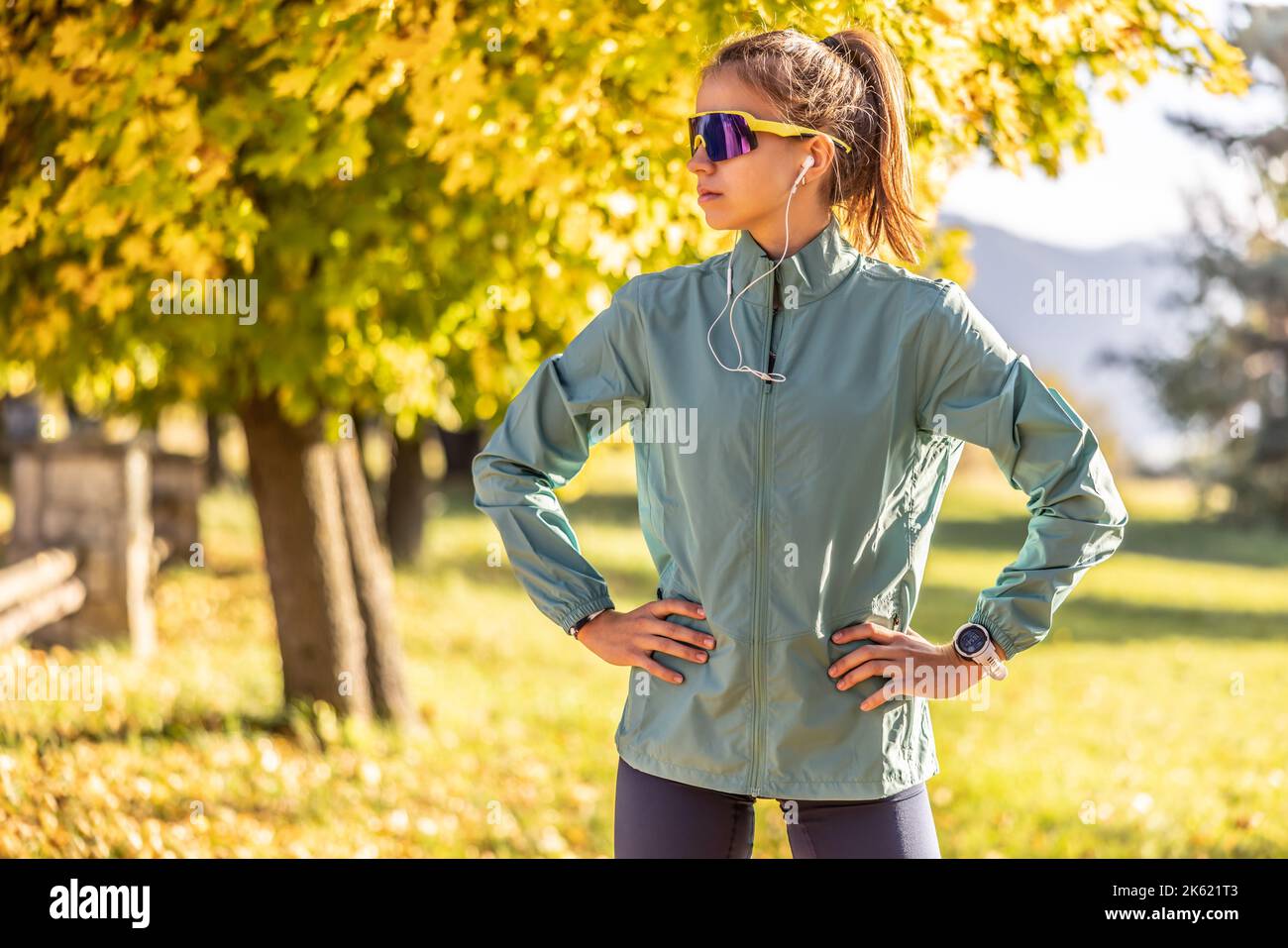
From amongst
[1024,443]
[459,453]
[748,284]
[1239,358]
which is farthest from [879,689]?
[1239,358]

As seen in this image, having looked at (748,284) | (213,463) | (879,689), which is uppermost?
(213,463)

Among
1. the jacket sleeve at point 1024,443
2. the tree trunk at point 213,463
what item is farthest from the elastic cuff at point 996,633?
the tree trunk at point 213,463

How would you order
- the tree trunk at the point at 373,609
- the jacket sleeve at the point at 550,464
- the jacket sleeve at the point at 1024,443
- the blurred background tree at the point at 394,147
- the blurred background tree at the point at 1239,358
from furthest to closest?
the blurred background tree at the point at 1239,358 → the tree trunk at the point at 373,609 → the blurred background tree at the point at 394,147 → the jacket sleeve at the point at 550,464 → the jacket sleeve at the point at 1024,443

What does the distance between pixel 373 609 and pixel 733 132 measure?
18.0 ft

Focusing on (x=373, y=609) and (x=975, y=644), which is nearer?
(x=975, y=644)

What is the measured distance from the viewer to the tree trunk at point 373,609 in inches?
286

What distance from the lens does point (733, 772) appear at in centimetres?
220

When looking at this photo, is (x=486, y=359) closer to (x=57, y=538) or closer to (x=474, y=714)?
(x=474, y=714)

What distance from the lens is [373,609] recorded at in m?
7.30

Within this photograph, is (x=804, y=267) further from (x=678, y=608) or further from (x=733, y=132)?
(x=678, y=608)

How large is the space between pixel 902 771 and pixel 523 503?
32.8 inches

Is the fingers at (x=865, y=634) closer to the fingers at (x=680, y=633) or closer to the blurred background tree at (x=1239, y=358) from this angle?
the fingers at (x=680, y=633)

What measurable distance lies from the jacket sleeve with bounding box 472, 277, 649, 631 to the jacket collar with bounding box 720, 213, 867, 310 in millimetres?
276
